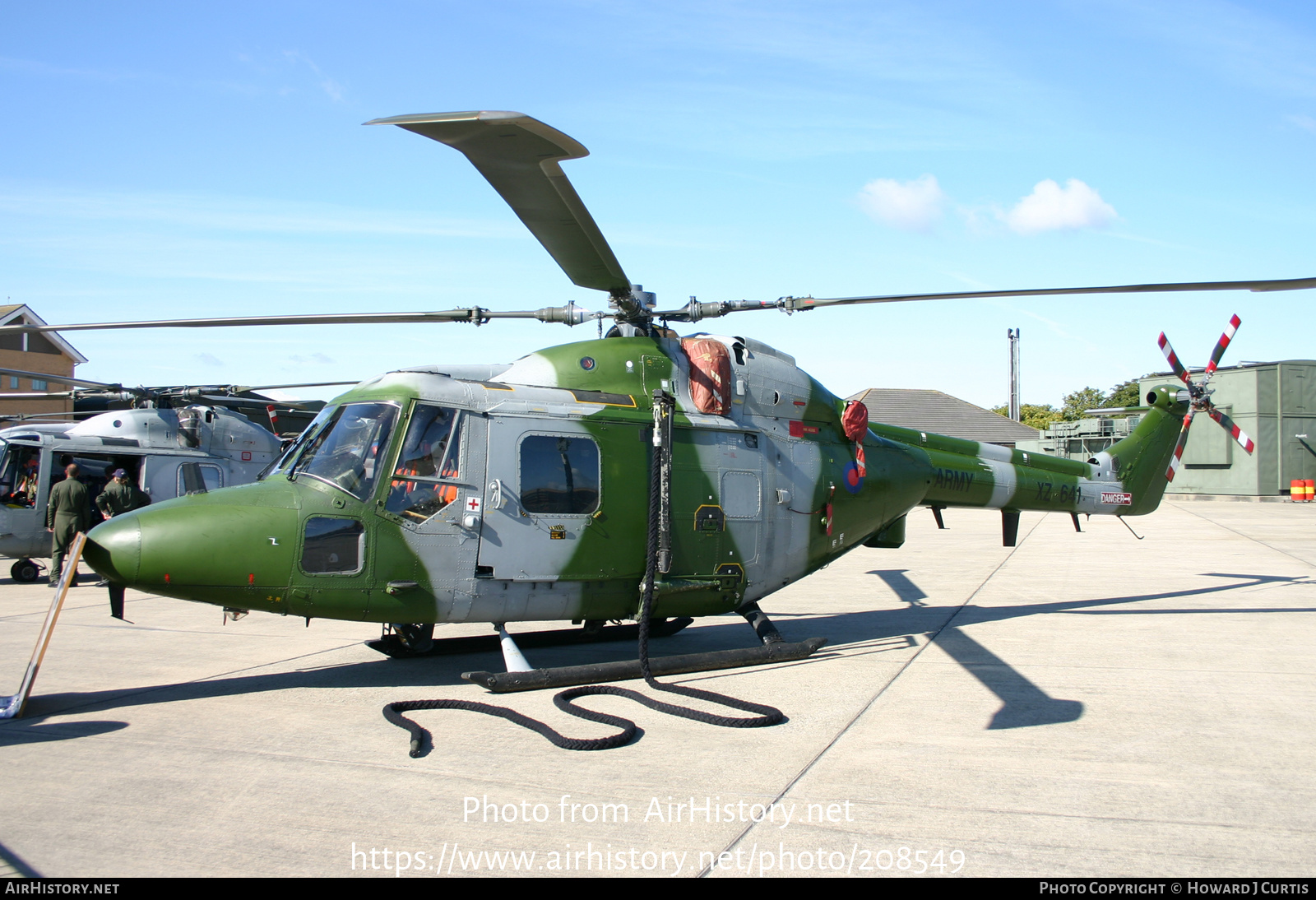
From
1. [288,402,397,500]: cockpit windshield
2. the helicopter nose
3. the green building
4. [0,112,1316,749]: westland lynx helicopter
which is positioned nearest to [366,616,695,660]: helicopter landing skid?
[0,112,1316,749]: westland lynx helicopter

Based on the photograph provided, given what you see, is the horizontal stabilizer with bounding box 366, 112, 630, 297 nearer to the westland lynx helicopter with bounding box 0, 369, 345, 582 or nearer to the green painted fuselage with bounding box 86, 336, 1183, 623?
the green painted fuselage with bounding box 86, 336, 1183, 623

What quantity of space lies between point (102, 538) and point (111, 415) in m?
9.49

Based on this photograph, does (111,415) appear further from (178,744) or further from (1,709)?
(178,744)

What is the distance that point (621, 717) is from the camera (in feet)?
20.0

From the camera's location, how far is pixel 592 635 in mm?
8430

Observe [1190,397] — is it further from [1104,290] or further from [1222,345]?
[1104,290]

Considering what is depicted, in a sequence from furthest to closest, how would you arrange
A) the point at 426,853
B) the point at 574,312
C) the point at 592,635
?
the point at 592,635 → the point at 574,312 → the point at 426,853

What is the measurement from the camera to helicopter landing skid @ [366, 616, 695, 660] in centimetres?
766

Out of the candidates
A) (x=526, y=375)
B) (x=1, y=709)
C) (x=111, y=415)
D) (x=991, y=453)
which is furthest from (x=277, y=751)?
(x=111, y=415)

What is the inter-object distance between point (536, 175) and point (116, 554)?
364cm

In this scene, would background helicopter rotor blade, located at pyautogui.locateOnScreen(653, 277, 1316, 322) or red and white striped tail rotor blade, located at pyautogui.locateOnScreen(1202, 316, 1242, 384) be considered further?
red and white striped tail rotor blade, located at pyautogui.locateOnScreen(1202, 316, 1242, 384)

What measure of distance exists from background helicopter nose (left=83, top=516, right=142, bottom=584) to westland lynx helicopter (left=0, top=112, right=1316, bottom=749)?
1 centimetres

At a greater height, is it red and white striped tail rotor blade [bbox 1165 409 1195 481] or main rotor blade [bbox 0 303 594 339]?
main rotor blade [bbox 0 303 594 339]

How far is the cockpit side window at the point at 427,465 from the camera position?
6469 mm
